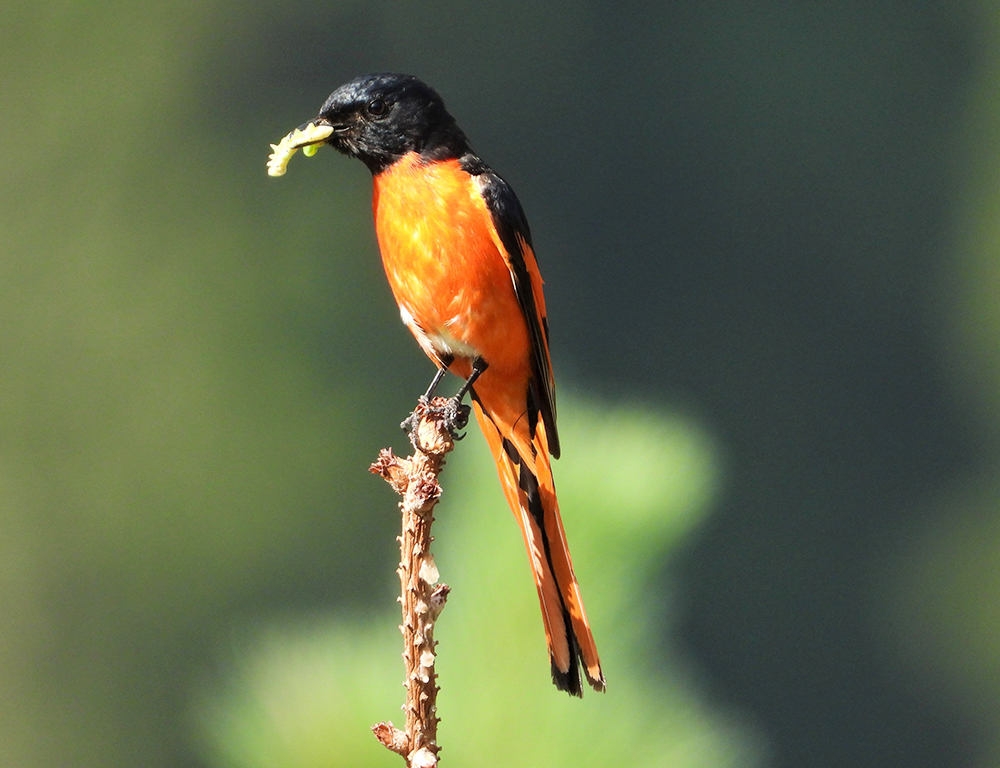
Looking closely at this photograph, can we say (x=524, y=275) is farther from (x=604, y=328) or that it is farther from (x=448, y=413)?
(x=604, y=328)

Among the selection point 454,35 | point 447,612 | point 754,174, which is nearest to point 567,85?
point 454,35

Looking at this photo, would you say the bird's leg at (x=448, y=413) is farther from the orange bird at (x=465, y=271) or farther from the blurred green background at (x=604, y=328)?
the blurred green background at (x=604, y=328)

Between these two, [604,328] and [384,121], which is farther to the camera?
[604,328]

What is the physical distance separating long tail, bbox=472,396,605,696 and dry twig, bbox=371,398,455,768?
0.51ft

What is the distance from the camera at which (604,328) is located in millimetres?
3664

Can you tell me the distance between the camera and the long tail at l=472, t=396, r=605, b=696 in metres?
0.69

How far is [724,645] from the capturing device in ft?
12.2

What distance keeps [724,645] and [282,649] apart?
3.10 m

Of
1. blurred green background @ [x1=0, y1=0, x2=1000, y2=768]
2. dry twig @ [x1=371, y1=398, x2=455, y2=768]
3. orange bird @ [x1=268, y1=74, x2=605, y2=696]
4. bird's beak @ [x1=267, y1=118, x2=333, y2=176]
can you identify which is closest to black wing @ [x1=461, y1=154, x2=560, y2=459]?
orange bird @ [x1=268, y1=74, x2=605, y2=696]

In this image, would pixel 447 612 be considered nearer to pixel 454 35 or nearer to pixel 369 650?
pixel 369 650

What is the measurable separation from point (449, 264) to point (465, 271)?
0.01 metres

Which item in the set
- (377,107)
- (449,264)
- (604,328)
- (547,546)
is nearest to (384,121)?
(377,107)

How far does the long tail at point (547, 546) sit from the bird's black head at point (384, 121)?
7.9 inches

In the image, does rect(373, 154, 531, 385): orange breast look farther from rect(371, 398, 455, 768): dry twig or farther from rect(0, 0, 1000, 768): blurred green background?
rect(0, 0, 1000, 768): blurred green background
